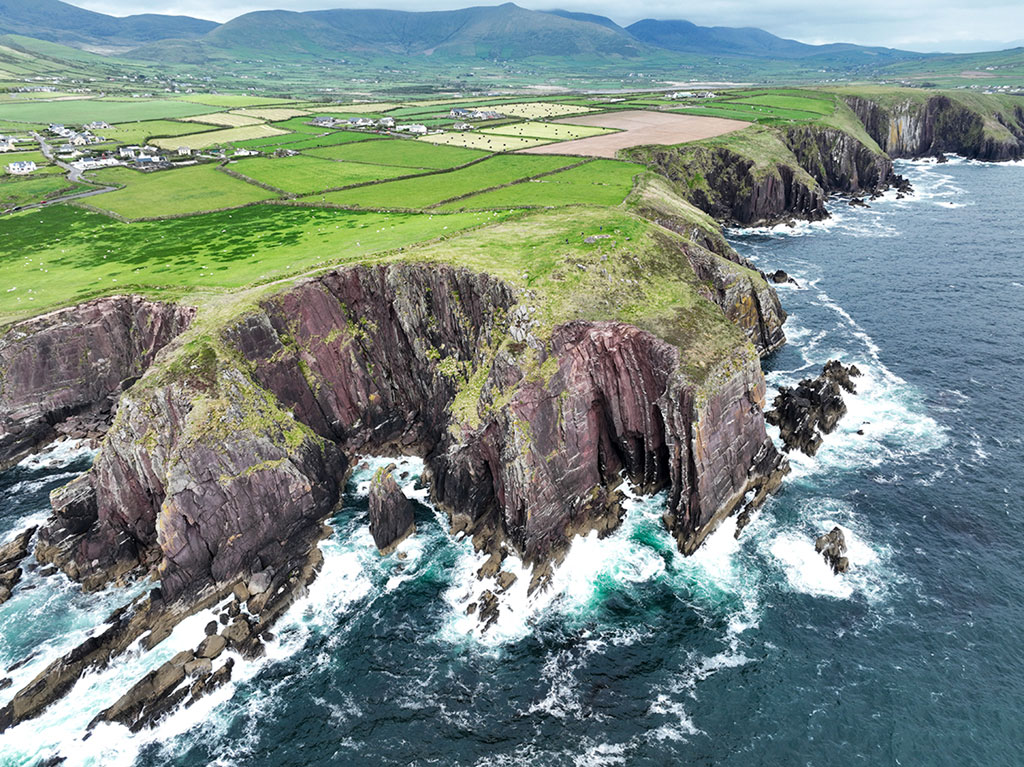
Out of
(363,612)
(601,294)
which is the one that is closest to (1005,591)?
(601,294)

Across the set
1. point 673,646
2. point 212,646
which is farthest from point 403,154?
point 673,646

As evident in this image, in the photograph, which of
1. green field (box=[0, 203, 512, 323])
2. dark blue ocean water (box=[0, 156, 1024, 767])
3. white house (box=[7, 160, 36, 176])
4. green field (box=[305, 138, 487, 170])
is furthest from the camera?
green field (box=[305, 138, 487, 170])

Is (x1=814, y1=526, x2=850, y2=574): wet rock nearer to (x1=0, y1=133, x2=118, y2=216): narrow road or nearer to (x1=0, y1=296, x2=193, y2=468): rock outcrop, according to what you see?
(x1=0, y1=296, x2=193, y2=468): rock outcrop

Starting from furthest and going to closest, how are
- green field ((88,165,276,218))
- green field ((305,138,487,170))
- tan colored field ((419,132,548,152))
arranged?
tan colored field ((419,132,548,152))
green field ((305,138,487,170))
green field ((88,165,276,218))

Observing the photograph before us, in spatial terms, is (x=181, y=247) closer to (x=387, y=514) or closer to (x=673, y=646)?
(x=387, y=514)

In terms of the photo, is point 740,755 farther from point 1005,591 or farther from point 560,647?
point 1005,591

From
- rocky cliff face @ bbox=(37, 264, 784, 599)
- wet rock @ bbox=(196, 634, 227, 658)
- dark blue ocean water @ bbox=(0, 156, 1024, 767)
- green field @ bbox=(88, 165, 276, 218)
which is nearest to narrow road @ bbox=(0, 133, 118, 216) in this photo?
green field @ bbox=(88, 165, 276, 218)

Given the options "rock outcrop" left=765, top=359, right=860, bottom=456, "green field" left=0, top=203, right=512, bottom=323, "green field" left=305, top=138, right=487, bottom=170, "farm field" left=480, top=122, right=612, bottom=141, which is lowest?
"rock outcrop" left=765, top=359, right=860, bottom=456
